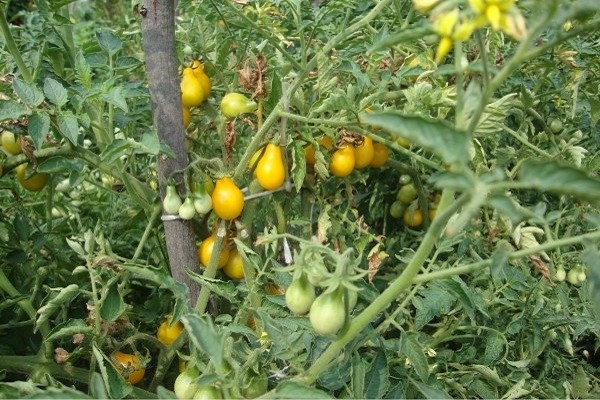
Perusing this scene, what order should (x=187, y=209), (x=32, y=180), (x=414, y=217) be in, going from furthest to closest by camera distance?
(x=414, y=217)
(x=32, y=180)
(x=187, y=209)

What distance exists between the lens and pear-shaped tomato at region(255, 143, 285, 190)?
953 mm

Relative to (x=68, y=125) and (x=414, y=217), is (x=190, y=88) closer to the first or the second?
(x=68, y=125)

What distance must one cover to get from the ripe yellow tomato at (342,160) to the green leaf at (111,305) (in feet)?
1.27

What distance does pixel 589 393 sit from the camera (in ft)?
3.71

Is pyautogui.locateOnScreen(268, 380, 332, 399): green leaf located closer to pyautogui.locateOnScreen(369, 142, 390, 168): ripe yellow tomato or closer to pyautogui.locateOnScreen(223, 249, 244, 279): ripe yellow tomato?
pyautogui.locateOnScreen(223, 249, 244, 279): ripe yellow tomato

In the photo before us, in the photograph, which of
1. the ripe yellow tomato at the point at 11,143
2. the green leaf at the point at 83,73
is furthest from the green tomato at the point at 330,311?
the ripe yellow tomato at the point at 11,143

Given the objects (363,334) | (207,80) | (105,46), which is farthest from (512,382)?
(105,46)

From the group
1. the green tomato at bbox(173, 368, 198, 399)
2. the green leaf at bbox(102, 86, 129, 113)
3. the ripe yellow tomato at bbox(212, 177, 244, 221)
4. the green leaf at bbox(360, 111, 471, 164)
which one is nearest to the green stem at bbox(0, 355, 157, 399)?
the green tomato at bbox(173, 368, 198, 399)

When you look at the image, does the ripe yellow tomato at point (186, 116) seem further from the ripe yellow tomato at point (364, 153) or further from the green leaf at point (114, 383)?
the green leaf at point (114, 383)

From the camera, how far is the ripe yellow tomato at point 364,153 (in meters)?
1.08

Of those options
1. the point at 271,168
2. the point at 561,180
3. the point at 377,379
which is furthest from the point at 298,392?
the point at 271,168

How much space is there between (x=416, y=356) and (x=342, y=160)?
0.36m

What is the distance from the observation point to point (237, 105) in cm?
100

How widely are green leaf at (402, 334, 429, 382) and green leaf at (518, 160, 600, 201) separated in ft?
1.24
